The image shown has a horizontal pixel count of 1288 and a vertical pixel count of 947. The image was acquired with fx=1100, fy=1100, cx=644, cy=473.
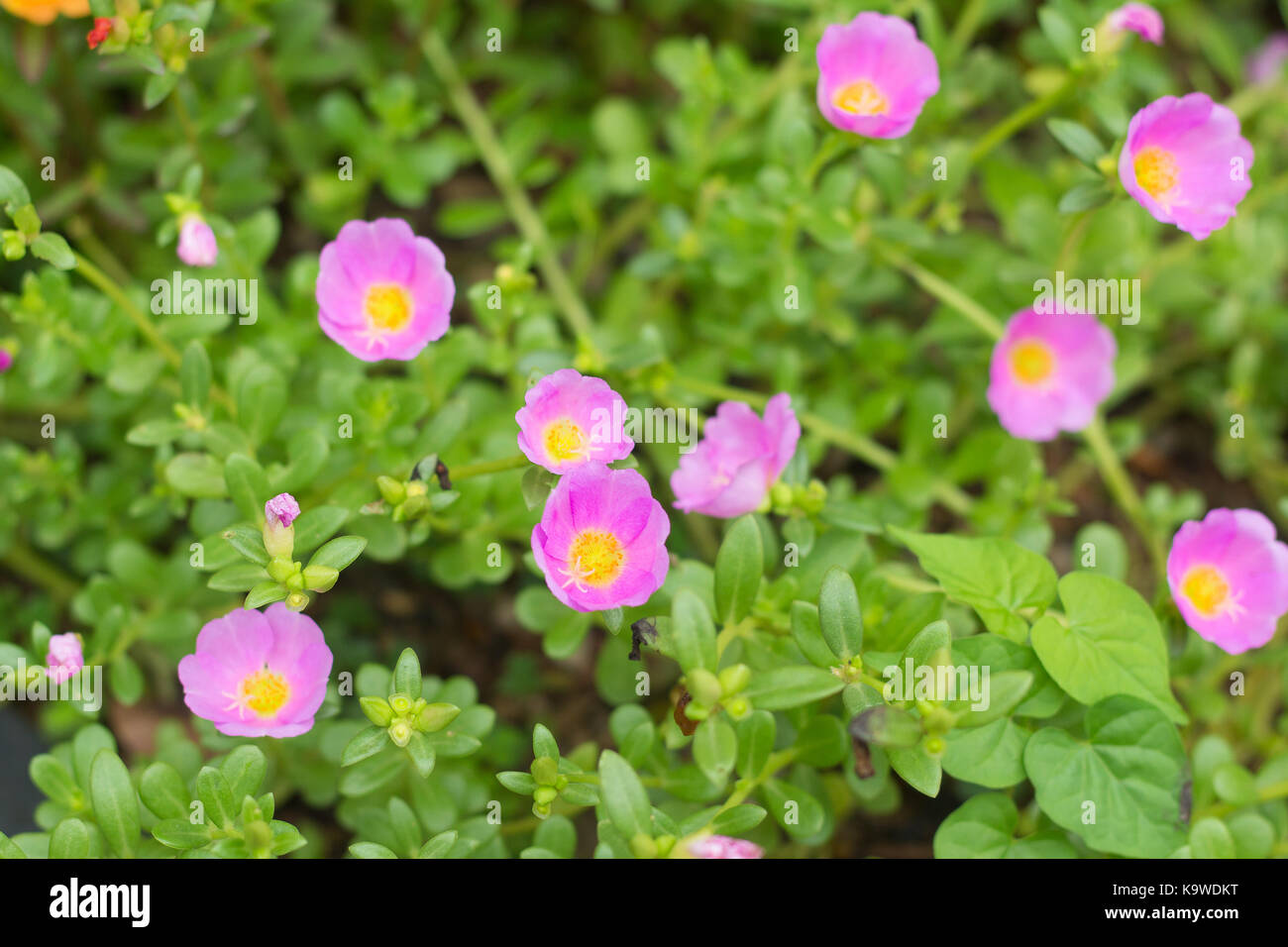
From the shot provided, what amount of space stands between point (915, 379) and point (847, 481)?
1.76ft

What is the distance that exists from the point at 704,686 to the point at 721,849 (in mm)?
212

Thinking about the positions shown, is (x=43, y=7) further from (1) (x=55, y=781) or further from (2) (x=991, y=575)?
(2) (x=991, y=575)

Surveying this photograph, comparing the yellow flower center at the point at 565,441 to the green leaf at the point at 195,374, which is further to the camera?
the green leaf at the point at 195,374

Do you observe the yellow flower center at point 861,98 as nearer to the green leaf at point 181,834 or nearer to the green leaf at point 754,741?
the green leaf at point 754,741

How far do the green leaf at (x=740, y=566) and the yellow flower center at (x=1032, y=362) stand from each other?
34.5 inches

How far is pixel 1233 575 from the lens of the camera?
6.15 feet

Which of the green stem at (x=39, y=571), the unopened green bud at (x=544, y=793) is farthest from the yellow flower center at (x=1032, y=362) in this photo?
the green stem at (x=39, y=571)

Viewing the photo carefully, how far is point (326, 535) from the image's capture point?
5.31 ft

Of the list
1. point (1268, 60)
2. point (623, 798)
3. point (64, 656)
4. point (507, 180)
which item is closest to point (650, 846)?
point (623, 798)

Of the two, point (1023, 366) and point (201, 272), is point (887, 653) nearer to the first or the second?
point (1023, 366)

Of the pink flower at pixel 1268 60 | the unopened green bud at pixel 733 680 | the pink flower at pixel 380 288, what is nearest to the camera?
the unopened green bud at pixel 733 680

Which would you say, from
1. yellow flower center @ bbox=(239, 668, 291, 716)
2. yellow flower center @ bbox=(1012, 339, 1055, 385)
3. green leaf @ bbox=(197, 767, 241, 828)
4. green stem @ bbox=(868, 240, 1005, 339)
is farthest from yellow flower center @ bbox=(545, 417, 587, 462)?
yellow flower center @ bbox=(1012, 339, 1055, 385)

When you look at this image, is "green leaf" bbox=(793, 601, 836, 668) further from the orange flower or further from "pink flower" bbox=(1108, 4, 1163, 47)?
the orange flower

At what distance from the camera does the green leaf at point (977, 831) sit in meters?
1.69
